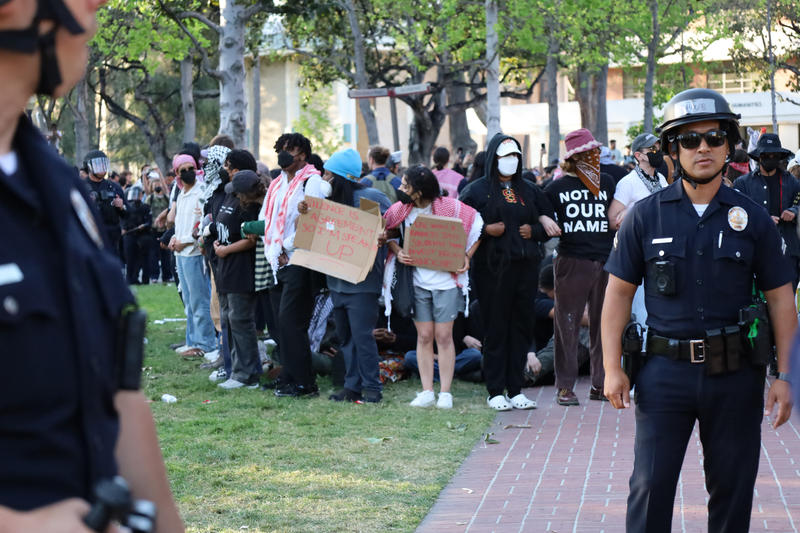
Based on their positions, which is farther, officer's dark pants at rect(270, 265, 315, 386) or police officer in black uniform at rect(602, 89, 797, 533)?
officer's dark pants at rect(270, 265, 315, 386)

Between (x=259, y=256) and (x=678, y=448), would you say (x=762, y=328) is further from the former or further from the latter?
(x=259, y=256)

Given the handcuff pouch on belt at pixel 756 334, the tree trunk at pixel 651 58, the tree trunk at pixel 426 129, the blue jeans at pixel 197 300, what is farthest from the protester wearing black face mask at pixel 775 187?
the tree trunk at pixel 426 129

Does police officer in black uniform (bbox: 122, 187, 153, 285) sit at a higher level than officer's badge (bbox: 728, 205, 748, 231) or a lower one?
lower

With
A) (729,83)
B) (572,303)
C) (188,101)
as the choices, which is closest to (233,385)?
(572,303)

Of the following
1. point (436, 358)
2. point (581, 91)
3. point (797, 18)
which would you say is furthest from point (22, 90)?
point (581, 91)

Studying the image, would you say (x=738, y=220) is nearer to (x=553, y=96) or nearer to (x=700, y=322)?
(x=700, y=322)

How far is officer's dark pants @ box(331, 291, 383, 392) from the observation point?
9930 mm

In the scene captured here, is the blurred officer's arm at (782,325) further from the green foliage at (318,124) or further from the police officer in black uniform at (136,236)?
the green foliage at (318,124)

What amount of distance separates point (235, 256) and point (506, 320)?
2601mm

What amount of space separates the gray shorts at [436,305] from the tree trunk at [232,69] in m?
8.55

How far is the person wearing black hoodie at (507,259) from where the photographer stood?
9.61m

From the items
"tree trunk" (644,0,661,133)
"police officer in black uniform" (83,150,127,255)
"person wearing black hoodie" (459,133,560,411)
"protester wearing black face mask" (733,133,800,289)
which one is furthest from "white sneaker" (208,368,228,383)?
"tree trunk" (644,0,661,133)

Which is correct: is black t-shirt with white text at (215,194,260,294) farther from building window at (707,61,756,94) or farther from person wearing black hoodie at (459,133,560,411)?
building window at (707,61,756,94)

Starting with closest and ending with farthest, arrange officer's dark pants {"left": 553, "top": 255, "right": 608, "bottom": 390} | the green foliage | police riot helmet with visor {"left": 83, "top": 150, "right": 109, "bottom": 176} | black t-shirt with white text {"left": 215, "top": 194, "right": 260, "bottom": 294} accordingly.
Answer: officer's dark pants {"left": 553, "top": 255, "right": 608, "bottom": 390}, black t-shirt with white text {"left": 215, "top": 194, "right": 260, "bottom": 294}, police riot helmet with visor {"left": 83, "top": 150, "right": 109, "bottom": 176}, the green foliage
